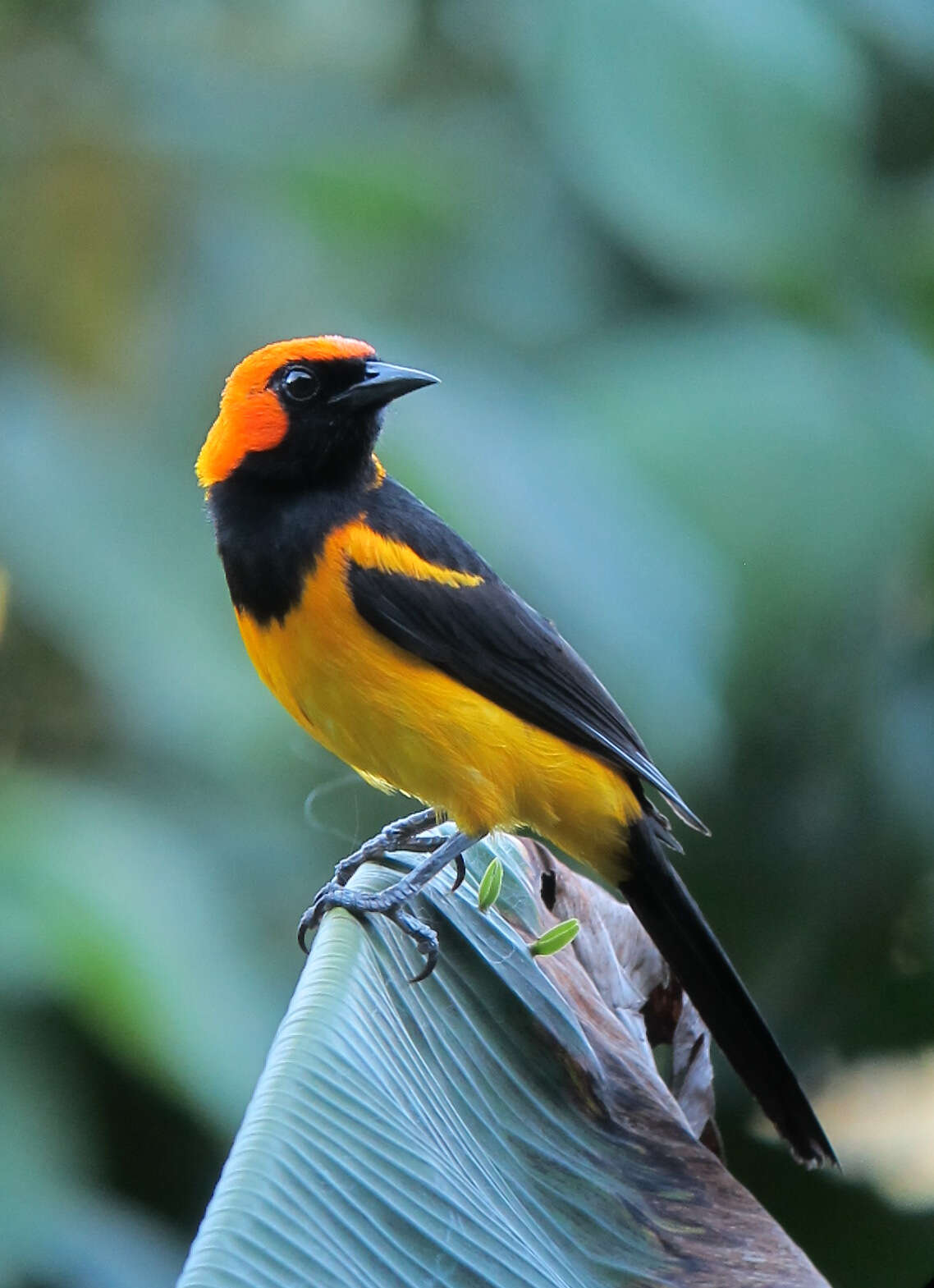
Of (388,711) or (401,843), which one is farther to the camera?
(401,843)

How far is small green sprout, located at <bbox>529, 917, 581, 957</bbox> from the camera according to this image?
2.35 metres

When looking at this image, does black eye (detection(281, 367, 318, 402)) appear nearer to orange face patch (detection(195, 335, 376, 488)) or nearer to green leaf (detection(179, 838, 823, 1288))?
orange face patch (detection(195, 335, 376, 488))

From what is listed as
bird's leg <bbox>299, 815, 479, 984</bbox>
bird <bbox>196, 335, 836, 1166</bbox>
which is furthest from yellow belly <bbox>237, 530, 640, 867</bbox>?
bird's leg <bbox>299, 815, 479, 984</bbox>

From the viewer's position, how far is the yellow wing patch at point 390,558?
2957 millimetres

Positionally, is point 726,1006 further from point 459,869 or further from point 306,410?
point 306,410

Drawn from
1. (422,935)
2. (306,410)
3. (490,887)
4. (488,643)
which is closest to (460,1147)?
(422,935)

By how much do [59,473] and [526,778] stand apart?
1.14 meters

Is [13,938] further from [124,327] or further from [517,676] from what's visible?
[124,327]

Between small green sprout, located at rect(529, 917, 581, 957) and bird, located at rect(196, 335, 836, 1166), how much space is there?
355 millimetres

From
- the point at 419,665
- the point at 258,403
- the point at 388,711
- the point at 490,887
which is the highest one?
the point at 258,403

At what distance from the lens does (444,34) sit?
4293mm

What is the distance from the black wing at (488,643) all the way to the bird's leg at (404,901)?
0.28 metres

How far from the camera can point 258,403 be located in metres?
3.17

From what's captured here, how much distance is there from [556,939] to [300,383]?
130 centimetres
